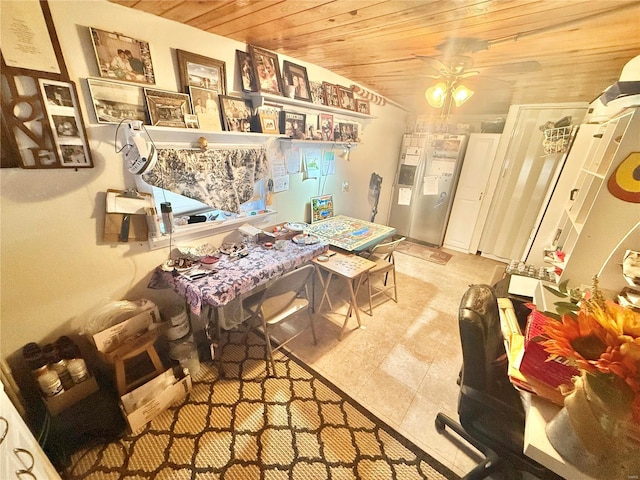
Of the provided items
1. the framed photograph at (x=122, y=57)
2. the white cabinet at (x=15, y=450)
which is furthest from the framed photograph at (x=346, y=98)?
the white cabinet at (x=15, y=450)

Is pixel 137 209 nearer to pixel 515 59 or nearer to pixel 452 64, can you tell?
pixel 452 64

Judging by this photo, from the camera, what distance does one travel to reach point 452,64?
1663 millimetres

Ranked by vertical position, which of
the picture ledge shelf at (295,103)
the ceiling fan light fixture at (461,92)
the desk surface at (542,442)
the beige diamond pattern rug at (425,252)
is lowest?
the beige diamond pattern rug at (425,252)

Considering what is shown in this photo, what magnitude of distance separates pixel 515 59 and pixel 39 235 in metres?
3.24

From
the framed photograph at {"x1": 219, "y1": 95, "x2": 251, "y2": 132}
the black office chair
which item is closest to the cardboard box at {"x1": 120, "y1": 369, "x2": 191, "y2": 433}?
the black office chair

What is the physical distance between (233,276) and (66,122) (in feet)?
3.83

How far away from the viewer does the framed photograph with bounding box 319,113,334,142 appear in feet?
8.76

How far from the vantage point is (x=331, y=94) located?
8.61ft

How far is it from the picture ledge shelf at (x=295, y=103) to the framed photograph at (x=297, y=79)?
58 mm

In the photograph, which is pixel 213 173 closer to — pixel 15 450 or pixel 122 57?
pixel 122 57

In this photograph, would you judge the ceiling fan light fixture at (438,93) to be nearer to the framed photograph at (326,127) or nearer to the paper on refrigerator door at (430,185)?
the framed photograph at (326,127)

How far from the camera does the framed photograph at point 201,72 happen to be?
157 cm

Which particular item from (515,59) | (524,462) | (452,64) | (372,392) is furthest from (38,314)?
(515,59)

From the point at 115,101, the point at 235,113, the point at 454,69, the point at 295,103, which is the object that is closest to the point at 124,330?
the point at 115,101
